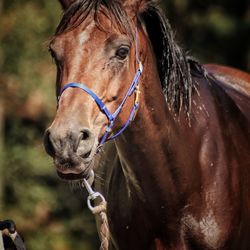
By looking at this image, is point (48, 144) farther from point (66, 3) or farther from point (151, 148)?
point (66, 3)

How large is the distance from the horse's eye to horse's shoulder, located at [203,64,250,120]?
132 centimetres

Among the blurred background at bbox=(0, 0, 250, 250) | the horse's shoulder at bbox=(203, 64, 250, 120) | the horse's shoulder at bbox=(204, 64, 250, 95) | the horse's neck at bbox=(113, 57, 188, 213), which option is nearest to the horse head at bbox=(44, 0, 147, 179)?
the horse's neck at bbox=(113, 57, 188, 213)

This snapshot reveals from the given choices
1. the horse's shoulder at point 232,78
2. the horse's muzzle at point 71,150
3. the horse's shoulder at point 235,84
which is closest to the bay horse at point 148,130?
the horse's muzzle at point 71,150

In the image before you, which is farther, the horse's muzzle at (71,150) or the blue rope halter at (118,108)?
the blue rope halter at (118,108)

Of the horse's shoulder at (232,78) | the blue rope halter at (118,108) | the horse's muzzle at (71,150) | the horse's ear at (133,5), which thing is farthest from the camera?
the horse's shoulder at (232,78)

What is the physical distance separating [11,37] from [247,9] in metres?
4.56

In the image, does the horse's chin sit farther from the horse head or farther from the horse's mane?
the horse's mane

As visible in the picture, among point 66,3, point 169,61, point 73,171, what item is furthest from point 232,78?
point 73,171

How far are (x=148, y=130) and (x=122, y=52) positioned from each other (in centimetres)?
53

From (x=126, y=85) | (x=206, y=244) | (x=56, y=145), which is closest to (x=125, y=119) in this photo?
(x=126, y=85)

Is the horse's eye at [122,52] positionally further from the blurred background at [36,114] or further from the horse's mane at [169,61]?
the blurred background at [36,114]

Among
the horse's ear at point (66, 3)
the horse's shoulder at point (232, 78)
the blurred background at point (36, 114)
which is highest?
the horse's ear at point (66, 3)

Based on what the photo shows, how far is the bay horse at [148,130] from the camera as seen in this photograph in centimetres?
423

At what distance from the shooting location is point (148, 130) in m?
4.67
